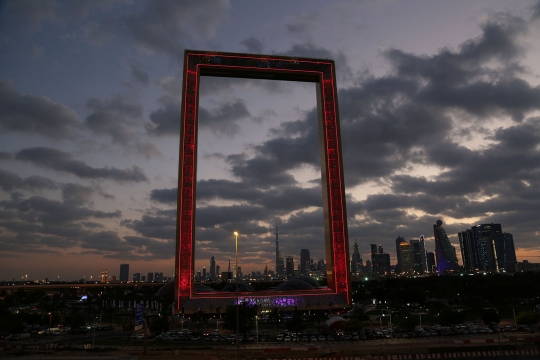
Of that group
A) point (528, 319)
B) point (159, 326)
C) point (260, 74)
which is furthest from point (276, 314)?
point (260, 74)

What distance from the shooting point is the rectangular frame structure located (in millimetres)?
70062

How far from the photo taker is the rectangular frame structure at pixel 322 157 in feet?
230

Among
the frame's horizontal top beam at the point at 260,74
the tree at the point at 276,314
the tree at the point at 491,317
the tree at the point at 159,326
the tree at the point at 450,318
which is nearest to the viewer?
the tree at the point at 450,318

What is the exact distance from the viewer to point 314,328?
72375mm

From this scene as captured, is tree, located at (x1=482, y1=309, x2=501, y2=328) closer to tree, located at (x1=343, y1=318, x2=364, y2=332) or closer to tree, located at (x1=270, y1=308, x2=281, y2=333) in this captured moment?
tree, located at (x1=343, y1=318, x2=364, y2=332)

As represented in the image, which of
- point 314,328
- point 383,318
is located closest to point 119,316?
point 314,328

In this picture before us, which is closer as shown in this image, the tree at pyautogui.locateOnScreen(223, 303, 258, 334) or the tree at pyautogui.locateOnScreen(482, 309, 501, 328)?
the tree at pyautogui.locateOnScreen(223, 303, 258, 334)

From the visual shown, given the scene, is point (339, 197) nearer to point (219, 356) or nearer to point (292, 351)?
point (292, 351)

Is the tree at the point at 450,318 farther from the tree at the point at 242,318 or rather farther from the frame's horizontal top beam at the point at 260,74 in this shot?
the frame's horizontal top beam at the point at 260,74

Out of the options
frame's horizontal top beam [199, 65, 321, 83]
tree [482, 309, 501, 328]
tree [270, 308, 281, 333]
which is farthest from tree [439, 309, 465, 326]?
frame's horizontal top beam [199, 65, 321, 83]

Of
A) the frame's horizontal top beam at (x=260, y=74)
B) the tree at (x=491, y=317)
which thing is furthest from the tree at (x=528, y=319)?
the frame's horizontal top beam at (x=260, y=74)

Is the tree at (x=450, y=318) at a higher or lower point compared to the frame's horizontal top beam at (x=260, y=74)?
lower

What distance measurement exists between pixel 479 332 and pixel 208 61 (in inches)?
2565

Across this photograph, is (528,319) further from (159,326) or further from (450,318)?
(159,326)
